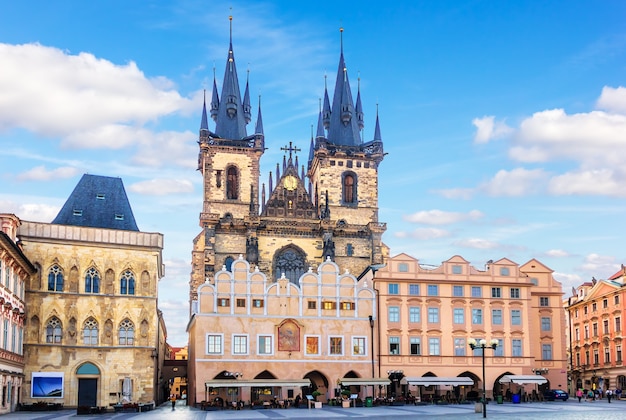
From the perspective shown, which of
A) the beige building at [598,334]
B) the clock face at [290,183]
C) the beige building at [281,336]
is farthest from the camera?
the clock face at [290,183]

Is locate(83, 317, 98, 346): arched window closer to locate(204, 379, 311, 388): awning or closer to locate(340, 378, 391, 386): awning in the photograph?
locate(204, 379, 311, 388): awning

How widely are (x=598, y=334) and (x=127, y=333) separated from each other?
4733 cm

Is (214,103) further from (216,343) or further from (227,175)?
(216,343)

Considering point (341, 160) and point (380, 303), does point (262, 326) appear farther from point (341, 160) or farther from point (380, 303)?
point (341, 160)

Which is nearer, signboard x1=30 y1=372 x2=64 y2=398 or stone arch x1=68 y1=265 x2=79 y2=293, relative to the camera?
signboard x1=30 y1=372 x2=64 y2=398

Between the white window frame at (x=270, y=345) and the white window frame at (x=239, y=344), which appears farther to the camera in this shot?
the white window frame at (x=270, y=345)

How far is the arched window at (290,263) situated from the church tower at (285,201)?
106mm

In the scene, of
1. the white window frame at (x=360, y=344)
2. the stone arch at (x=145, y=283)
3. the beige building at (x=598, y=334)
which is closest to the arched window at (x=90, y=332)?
the stone arch at (x=145, y=283)

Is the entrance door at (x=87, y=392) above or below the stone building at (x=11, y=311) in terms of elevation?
below

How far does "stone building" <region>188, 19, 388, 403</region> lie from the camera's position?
61.1 metres

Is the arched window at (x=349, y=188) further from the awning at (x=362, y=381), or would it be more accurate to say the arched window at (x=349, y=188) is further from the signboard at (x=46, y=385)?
the signboard at (x=46, y=385)

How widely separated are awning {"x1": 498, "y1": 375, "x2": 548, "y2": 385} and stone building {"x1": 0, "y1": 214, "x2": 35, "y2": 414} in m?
36.0

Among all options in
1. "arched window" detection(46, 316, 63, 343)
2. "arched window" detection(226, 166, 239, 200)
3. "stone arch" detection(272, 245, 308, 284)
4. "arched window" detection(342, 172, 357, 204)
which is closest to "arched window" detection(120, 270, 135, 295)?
"arched window" detection(46, 316, 63, 343)

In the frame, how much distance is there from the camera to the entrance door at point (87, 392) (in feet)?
184
